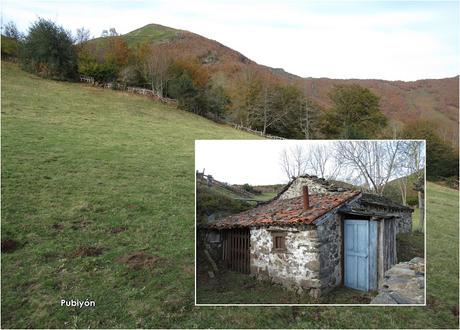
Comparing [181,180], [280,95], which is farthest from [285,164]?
[280,95]

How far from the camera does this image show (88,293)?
7.99 meters

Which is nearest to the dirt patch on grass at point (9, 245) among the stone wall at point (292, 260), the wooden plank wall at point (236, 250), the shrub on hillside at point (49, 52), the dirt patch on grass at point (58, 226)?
the dirt patch on grass at point (58, 226)

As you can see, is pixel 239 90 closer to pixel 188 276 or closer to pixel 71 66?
pixel 71 66

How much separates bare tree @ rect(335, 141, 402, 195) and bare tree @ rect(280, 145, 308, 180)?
62cm

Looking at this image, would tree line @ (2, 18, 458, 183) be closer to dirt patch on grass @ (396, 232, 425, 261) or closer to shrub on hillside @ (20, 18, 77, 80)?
shrub on hillside @ (20, 18, 77, 80)

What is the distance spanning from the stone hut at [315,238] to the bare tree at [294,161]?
16 cm

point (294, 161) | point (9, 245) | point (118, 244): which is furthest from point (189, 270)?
point (9, 245)

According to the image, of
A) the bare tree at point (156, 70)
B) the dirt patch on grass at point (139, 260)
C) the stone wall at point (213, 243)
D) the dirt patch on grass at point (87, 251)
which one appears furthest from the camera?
the bare tree at point (156, 70)

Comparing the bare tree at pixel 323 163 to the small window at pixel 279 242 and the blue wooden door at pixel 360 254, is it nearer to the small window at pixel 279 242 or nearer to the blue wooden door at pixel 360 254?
the blue wooden door at pixel 360 254

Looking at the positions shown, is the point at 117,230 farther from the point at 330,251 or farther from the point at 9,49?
the point at 9,49

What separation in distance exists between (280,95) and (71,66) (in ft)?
52.2

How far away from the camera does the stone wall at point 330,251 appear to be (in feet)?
22.4

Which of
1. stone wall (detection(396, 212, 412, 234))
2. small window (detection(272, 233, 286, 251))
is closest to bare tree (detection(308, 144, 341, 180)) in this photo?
small window (detection(272, 233, 286, 251))

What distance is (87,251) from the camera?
904 cm
